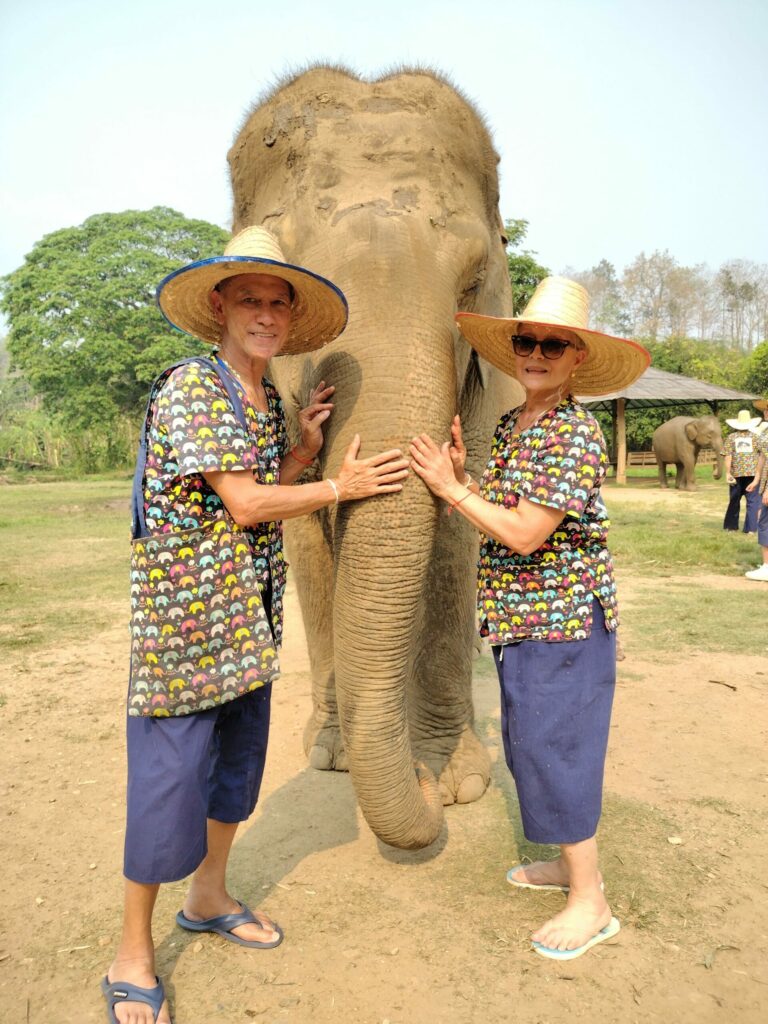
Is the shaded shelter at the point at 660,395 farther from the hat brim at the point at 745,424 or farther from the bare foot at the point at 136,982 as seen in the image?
the bare foot at the point at 136,982

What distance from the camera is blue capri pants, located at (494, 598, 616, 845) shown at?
2.35 meters

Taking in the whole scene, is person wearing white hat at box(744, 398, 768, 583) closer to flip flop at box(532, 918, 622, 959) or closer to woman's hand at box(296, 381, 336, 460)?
flip flop at box(532, 918, 622, 959)

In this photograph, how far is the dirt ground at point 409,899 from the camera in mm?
2201

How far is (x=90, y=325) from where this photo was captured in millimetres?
23938

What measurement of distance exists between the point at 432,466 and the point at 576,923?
138cm

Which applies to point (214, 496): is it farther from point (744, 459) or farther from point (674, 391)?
point (674, 391)

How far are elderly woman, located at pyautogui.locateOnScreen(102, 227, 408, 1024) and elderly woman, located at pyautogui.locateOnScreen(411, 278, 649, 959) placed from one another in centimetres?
33

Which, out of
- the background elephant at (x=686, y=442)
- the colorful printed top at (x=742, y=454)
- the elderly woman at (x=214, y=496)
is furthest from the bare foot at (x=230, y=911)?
the background elephant at (x=686, y=442)

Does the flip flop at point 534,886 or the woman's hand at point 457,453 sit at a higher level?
the woman's hand at point 457,453

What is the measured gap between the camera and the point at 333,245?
2758 mm

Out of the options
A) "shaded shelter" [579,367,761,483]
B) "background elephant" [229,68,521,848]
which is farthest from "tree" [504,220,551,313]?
"background elephant" [229,68,521,848]

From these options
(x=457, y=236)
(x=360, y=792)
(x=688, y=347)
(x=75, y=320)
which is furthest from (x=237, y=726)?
(x=688, y=347)

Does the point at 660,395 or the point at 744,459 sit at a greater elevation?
the point at 660,395

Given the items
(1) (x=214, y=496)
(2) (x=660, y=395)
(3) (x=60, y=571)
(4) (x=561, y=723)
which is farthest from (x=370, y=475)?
(2) (x=660, y=395)
